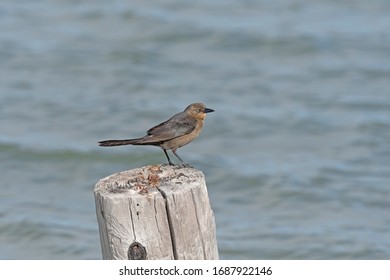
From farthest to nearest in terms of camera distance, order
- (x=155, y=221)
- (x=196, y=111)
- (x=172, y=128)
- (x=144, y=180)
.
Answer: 1. (x=196, y=111)
2. (x=172, y=128)
3. (x=144, y=180)
4. (x=155, y=221)

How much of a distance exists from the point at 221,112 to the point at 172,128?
760 centimetres

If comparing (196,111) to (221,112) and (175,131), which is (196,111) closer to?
(175,131)

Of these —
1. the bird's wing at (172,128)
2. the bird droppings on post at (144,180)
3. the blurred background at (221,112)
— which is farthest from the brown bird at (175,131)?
the blurred background at (221,112)

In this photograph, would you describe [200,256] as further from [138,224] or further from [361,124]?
[361,124]

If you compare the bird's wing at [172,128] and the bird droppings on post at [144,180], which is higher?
the bird's wing at [172,128]

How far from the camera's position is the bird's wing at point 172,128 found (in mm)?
6242

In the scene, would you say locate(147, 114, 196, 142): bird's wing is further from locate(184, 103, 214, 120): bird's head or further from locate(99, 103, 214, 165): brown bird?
locate(184, 103, 214, 120): bird's head

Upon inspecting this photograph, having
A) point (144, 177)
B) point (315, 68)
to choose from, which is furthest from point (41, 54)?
point (144, 177)

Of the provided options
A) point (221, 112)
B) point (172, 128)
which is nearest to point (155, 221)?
point (172, 128)

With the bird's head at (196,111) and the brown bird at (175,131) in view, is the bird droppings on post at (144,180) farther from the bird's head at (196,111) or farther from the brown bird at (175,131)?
the bird's head at (196,111)

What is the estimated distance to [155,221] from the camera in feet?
16.2

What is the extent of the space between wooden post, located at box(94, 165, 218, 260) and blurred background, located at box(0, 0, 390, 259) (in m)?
4.80

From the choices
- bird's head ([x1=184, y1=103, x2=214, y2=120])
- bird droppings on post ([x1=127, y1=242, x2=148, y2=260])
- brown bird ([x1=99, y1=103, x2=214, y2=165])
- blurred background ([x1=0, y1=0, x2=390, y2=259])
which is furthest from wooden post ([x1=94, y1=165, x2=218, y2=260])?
blurred background ([x1=0, y1=0, x2=390, y2=259])

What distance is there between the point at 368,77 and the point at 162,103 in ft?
10.9
